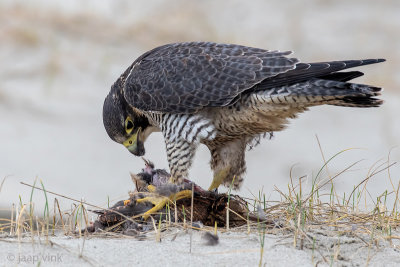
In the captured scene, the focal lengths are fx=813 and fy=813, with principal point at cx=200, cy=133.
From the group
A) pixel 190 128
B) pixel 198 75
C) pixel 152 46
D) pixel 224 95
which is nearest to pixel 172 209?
pixel 190 128

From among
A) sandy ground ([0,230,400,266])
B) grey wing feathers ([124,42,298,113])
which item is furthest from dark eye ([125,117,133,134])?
sandy ground ([0,230,400,266])

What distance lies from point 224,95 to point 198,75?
299 millimetres

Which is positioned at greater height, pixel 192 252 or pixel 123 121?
pixel 123 121

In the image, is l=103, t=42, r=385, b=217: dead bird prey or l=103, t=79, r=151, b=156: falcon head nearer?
l=103, t=42, r=385, b=217: dead bird prey

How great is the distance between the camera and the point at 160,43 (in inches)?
449

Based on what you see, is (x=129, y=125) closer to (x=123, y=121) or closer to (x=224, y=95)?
(x=123, y=121)

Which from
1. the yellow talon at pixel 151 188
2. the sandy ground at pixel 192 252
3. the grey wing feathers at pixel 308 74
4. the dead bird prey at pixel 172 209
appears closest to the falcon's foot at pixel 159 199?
the dead bird prey at pixel 172 209

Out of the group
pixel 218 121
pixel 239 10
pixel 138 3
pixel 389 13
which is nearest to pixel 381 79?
pixel 389 13

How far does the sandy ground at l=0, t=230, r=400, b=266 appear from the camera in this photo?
3910mm

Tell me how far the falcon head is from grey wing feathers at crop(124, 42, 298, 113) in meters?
0.20

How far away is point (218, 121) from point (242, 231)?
121 centimetres

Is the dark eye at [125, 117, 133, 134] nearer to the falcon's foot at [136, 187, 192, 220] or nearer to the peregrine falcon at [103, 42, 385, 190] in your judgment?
the peregrine falcon at [103, 42, 385, 190]

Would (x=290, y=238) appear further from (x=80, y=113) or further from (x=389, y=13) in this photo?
(x=389, y=13)

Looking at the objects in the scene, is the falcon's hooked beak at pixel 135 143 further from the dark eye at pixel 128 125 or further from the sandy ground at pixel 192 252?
the sandy ground at pixel 192 252
